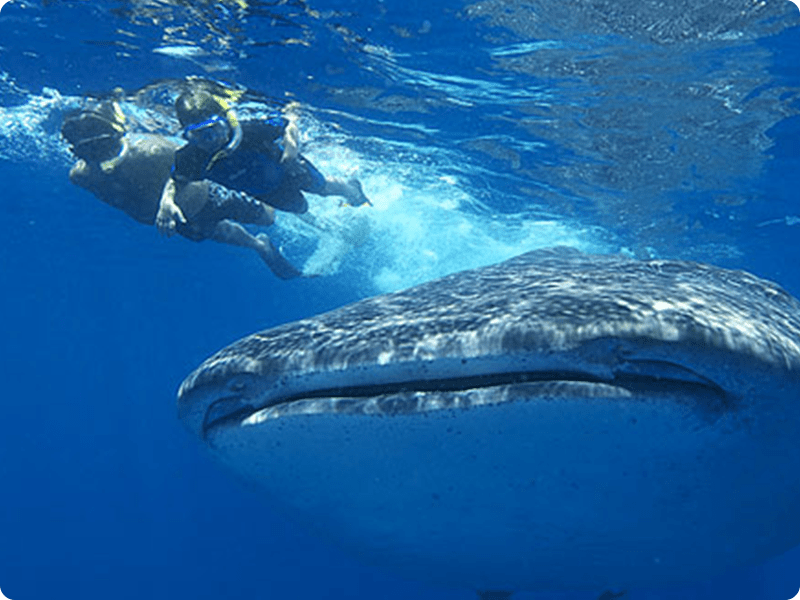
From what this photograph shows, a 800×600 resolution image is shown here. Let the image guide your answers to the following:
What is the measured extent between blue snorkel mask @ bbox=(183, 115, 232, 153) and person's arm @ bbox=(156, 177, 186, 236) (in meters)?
1.12

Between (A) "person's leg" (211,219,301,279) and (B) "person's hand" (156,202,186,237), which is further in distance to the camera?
(A) "person's leg" (211,219,301,279)

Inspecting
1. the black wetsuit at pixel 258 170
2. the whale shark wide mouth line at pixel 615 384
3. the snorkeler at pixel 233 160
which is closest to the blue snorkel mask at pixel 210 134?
the snorkeler at pixel 233 160

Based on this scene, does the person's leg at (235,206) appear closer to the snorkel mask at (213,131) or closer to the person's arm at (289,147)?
the person's arm at (289,147)

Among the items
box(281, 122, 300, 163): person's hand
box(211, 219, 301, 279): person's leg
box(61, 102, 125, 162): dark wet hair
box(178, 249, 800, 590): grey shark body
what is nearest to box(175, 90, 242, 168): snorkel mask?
box(281, 122, 300, 163): person's hand

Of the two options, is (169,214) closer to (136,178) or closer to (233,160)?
(233,160)

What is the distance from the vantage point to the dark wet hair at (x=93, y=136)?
11438 mm

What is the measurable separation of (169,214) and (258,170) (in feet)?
5.43

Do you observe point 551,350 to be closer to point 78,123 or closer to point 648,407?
point 648,407

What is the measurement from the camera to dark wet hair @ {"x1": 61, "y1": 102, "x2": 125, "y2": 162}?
11438 mm

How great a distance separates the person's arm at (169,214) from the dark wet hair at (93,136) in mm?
2731

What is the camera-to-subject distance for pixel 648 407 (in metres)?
2.03

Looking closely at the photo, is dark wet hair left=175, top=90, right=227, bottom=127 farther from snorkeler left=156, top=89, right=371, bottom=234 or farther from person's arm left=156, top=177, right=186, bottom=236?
person's arm left=156, top=177, right=186, bottom=236

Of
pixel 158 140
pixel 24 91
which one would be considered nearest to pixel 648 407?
pixel 158 140

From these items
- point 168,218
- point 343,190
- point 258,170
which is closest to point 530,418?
point 168,218
